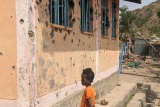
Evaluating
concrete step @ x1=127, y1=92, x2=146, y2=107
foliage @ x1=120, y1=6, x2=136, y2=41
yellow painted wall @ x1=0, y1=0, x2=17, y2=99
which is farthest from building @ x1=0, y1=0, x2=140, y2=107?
foliage @ x1=120, y1=6, x2=136, y2=41

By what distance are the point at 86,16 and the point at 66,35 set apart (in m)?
1.39

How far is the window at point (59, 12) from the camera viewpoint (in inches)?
162

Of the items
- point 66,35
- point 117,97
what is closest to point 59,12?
point 66,35

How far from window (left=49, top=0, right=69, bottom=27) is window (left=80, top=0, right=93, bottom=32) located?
0.92 meters


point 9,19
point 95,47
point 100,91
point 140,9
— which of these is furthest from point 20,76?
point 140,9

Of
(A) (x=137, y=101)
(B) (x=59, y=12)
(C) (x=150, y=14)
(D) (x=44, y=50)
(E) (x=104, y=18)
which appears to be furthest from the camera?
(C) (x=150, y=14)

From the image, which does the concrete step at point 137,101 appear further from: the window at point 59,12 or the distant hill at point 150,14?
the distant hill at point 150,14

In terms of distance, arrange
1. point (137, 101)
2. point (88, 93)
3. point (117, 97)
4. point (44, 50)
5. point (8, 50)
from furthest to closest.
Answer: point (137, 101), point (117, 97), point (44, 50), point (8, 50), point (88, 93)

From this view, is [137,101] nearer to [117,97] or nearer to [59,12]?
[117,97]

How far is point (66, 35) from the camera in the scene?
4527mm

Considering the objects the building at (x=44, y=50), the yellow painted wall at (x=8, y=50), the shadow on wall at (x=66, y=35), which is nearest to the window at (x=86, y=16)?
the building at (x=44, y=50)

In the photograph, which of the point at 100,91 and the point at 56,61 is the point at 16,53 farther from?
the point at 100,91

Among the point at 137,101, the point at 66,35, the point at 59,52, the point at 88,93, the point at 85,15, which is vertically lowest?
the point at 137,101

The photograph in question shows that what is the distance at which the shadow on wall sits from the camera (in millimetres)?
3660
